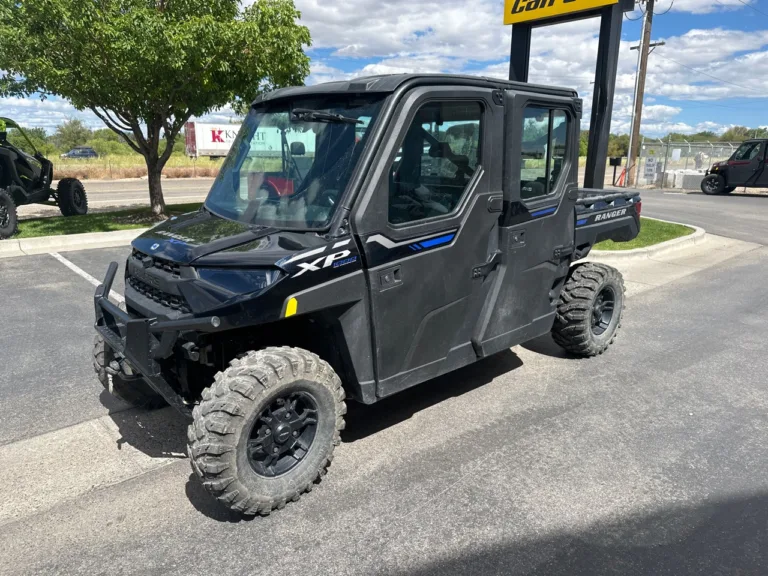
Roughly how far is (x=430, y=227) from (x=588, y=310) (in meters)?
2.21

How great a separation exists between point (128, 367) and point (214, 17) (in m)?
9.34

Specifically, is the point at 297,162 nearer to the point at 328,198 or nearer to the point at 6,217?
the point at 328,198

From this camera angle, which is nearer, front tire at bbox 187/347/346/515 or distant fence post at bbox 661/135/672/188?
front tire at bbox 187/347/346/515

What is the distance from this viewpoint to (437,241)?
362 cm

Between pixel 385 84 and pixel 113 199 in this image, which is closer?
pixel 385 84

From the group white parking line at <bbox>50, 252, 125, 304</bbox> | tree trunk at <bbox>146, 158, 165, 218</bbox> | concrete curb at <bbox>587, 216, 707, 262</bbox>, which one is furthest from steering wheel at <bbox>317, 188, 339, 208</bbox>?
tree trunk at <bbox>146, 158, 165, 218</bbox>

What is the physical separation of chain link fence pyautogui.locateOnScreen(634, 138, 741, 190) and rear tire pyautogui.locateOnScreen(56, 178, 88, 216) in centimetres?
2317

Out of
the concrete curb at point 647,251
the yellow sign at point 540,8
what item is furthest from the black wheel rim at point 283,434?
the yellow sign at point 540,8

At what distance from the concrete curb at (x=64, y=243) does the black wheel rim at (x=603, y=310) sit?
7601 millimetres

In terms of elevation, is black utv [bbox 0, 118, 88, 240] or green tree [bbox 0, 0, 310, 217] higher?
green tree [bbox 0, 0, 310, 217]

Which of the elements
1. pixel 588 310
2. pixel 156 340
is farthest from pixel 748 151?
pixel 156 340

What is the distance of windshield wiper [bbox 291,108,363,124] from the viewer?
3.40 metres

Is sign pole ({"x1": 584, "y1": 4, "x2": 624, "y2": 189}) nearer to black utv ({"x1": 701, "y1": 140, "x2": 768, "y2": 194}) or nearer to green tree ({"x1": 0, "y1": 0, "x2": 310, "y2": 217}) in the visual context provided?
green tree ({"x1": 0, "y1": 0, "x2": 310, "y2": 217})

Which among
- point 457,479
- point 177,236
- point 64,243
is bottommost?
point 457,479
